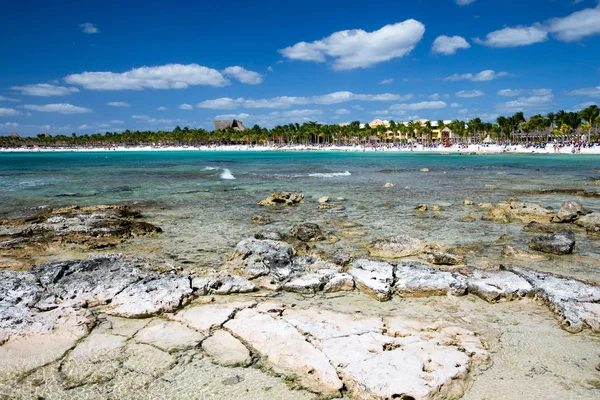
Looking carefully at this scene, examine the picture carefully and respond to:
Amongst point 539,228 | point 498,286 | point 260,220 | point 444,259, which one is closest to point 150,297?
point 498,286

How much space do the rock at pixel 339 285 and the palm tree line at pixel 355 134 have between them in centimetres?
9842

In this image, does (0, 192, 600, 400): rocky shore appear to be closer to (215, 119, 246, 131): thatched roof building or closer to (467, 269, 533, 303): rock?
(467, 269, 533, 303): rock

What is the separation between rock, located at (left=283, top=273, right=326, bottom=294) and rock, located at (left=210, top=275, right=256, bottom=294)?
0.64 metres

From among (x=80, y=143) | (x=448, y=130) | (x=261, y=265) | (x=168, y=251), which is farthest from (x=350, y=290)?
(x=80, y=143)

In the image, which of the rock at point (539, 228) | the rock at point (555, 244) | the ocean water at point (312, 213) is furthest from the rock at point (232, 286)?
the rock at point (539, 228)

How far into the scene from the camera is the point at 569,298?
240 inches

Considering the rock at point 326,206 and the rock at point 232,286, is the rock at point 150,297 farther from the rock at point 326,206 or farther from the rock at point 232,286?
the rock at point 326,206

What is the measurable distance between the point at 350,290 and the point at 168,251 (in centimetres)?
512

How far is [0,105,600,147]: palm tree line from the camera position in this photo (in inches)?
3660

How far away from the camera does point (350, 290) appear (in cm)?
693

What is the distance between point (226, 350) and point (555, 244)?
8385 millimetres

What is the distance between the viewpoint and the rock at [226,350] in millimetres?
4664

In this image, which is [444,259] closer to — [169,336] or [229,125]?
[169,336]

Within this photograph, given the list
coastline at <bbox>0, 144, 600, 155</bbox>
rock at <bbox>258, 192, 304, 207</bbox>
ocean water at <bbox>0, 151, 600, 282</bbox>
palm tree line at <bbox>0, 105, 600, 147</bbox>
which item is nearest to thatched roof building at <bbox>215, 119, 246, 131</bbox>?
palm tree line at <bbox>0, 105, 600, 147</bbox>
